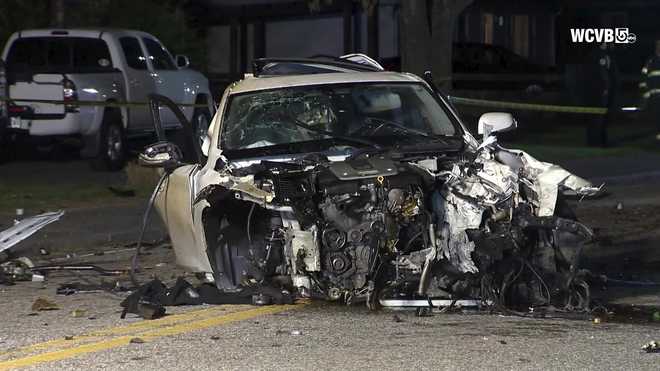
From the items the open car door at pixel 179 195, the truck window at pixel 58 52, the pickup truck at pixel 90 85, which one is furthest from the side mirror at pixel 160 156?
the truck window at pixel 58 52

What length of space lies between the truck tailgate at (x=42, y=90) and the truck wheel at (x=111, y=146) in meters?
0.69

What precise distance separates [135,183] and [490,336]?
9336 millimetres

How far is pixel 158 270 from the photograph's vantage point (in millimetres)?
10844

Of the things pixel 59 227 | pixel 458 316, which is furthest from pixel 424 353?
pixel 59 227

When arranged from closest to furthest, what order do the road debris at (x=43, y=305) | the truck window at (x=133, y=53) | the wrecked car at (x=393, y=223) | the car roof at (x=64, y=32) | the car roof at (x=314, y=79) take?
the wrecked car at (x=393, y=223) → the road debris at (x=43, y=305) → the car roof at (x=314, y=79) → the car roof at (x=64, y=32) → the truck window at (x=133, y=53)

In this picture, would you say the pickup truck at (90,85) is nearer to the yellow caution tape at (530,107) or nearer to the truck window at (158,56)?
the truck window at (158,56)

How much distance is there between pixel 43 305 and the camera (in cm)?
907

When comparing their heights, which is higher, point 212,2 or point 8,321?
point 212,2

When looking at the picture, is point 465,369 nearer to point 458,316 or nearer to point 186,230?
point 458,316

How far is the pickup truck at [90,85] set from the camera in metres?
18.7

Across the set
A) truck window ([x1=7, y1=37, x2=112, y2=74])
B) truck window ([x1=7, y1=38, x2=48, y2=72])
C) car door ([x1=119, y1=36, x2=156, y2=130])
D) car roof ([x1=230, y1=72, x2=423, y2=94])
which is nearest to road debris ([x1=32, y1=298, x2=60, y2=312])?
car roof ([x1=230, y1=72, x2=423, y2=94])

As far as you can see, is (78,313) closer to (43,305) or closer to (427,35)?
(43,305)

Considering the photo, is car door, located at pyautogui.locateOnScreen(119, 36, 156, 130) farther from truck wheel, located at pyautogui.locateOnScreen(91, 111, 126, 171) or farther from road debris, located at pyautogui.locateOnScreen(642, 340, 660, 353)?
road debris, located at pyautogui.locateOnScreen(642, 340, 660, 353)

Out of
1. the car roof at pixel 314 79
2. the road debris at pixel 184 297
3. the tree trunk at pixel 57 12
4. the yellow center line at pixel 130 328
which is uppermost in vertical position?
the tree trunk at pixel 57 12
